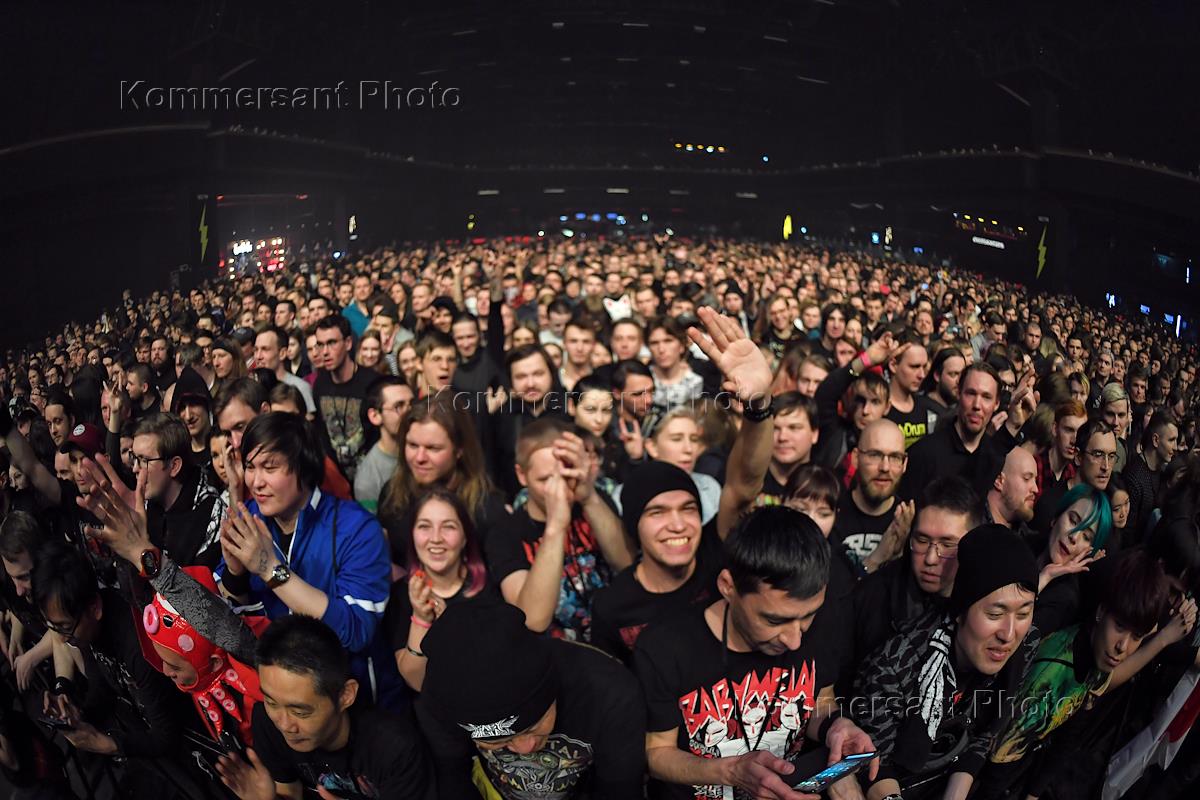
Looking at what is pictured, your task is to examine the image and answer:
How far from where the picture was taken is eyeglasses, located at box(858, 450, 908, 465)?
11.5ft

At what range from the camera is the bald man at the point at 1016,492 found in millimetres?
3057

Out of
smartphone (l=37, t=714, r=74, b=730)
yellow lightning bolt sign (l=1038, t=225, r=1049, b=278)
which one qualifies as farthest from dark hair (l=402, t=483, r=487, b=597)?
yellow lightning bolt sign (l=1038, t=225, r=1049, b=278)

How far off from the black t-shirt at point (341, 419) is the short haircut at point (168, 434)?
2.74 ft

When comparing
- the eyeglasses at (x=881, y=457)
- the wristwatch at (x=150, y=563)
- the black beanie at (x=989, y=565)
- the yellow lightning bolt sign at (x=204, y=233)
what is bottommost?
the wristwatch at (x=150, y=563)

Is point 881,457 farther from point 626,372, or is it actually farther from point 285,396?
point 285,396

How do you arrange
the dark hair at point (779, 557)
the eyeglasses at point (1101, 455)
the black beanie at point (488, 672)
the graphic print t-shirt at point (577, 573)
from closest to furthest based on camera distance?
1. the black beanie at point (488, 672)
2. the dark hair at point (779, 557)
3. the eyeglasses at point (1101, 455)
4. the graphic print t-shirt at point (577, 573)

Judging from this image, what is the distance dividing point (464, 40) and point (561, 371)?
261 centimetres

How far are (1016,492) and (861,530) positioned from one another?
0.70m

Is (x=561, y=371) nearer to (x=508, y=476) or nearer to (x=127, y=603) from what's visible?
(x=508, y=476)

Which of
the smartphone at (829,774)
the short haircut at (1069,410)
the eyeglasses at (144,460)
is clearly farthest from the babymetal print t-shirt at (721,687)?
the eyeglasses at (144,460)

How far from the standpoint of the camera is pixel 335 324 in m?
3.83

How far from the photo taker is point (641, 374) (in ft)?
15.4

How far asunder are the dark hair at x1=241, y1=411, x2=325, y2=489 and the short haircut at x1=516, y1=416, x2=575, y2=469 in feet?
2.83

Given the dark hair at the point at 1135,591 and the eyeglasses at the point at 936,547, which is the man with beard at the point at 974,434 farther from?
the dark hair at the point at 1135,591
